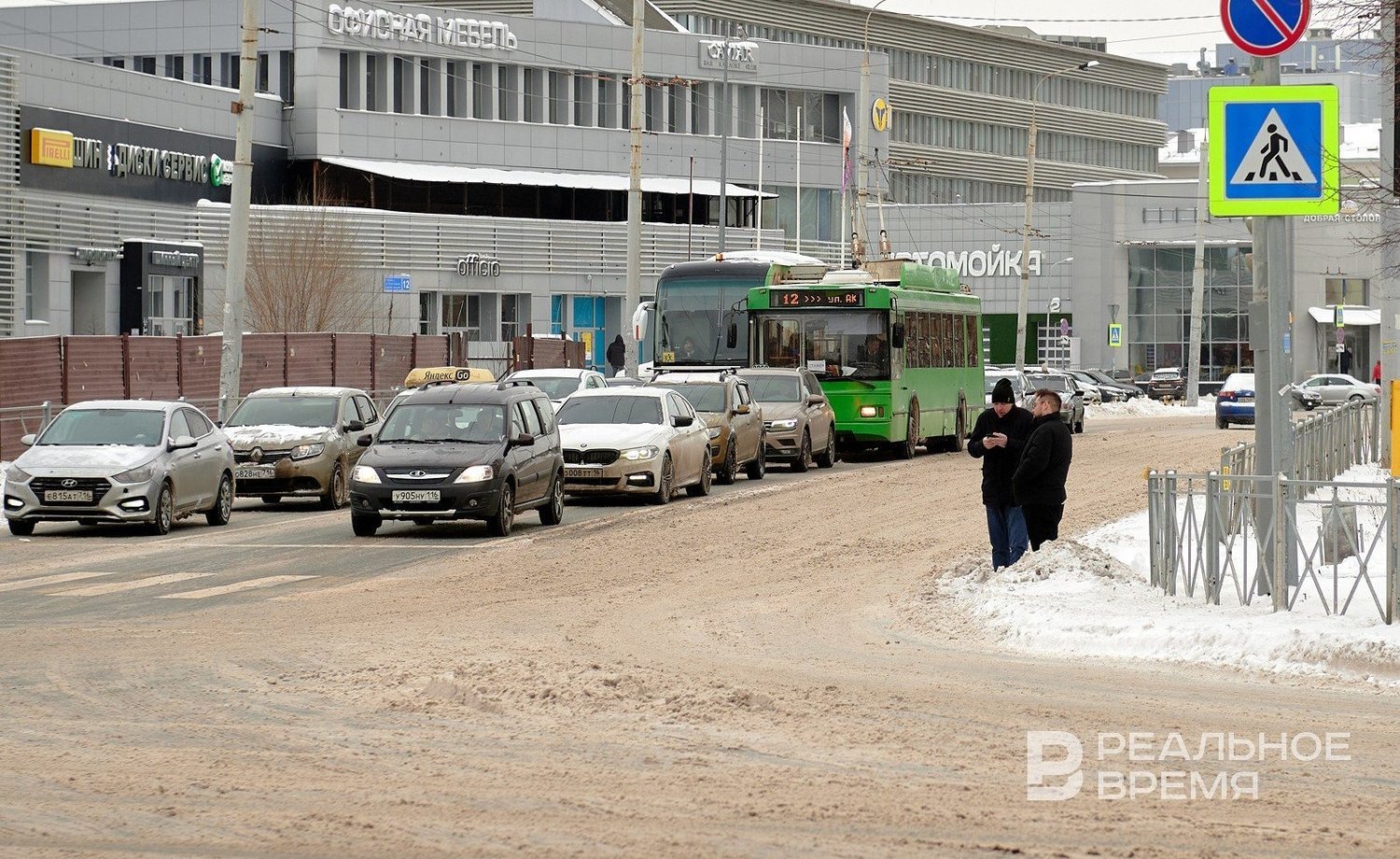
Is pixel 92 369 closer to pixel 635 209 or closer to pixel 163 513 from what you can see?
pixel 635 209

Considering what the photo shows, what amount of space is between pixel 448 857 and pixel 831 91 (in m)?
84.7

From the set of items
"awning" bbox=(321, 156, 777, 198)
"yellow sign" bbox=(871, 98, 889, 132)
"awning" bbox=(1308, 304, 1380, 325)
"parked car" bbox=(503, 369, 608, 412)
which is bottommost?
"parked car" bbox=(503, 369, 608, 412)

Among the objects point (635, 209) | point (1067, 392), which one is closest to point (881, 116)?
point (1067, 392)

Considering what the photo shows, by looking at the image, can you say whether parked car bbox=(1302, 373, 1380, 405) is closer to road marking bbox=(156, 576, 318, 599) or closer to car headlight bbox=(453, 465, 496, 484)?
car headlight bbox=(453, 465, 496, 484)

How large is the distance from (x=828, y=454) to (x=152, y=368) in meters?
12.9

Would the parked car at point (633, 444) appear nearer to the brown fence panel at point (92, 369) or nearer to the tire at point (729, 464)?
the tire at point (729, 464)

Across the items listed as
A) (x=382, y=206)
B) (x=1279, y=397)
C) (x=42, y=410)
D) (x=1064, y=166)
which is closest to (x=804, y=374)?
(x=42, y=410)

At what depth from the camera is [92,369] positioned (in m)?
37.0

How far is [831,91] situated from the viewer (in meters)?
90.1

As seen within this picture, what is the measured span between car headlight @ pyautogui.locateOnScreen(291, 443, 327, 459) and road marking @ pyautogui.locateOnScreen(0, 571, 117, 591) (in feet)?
28.4

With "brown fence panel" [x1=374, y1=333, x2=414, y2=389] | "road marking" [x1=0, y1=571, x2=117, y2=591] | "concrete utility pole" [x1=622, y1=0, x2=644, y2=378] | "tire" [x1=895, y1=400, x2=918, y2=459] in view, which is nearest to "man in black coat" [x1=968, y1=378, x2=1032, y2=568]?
"road marking" [x1=0, y1=571, x2=117, y2=591]

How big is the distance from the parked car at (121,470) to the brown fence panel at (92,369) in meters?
11.7

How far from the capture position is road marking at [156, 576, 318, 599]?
1675cm

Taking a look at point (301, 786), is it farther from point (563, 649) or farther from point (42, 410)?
point (42, 410)
